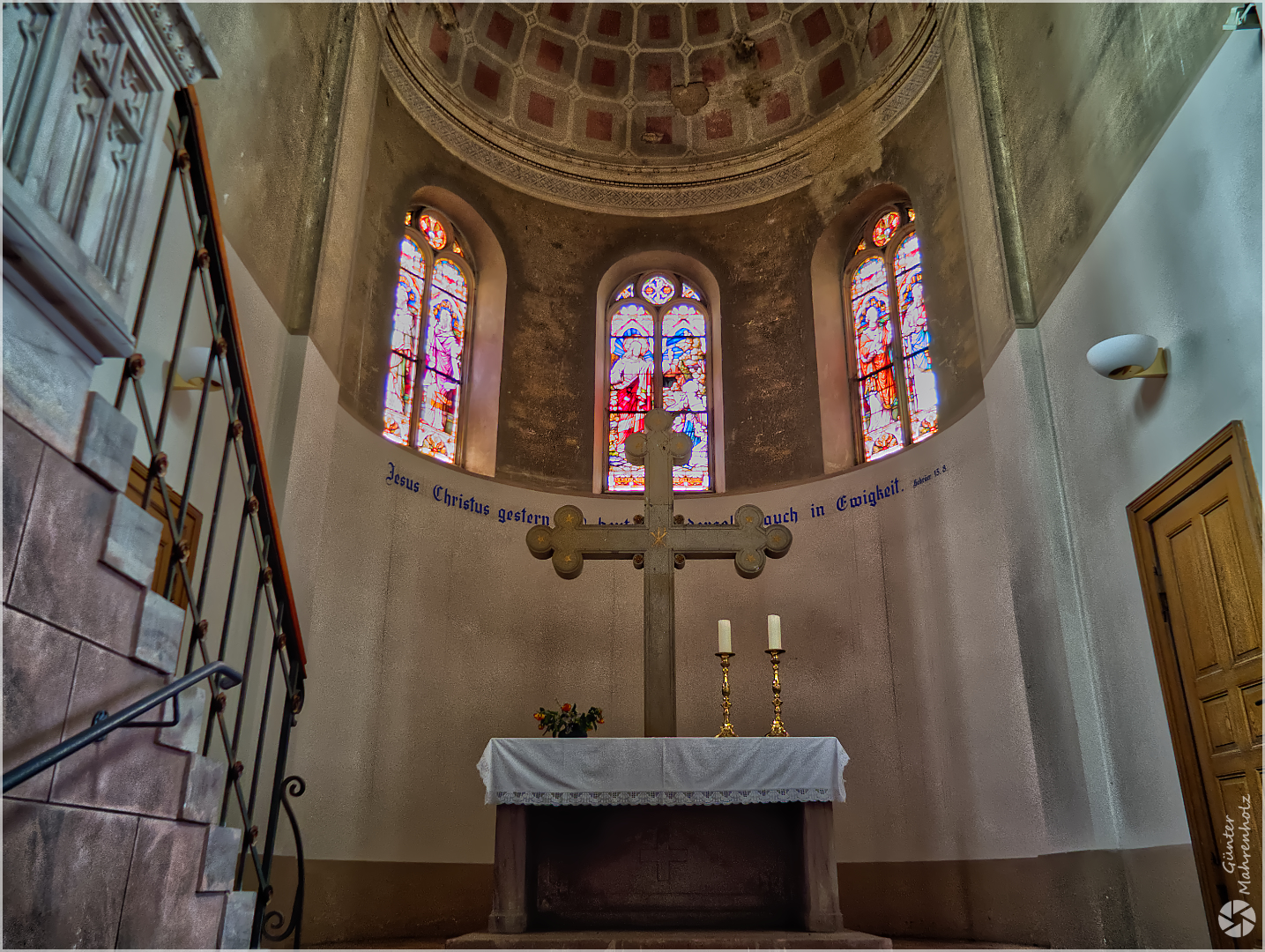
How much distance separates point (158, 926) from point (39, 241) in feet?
5.60

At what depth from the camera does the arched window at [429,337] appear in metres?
8.69

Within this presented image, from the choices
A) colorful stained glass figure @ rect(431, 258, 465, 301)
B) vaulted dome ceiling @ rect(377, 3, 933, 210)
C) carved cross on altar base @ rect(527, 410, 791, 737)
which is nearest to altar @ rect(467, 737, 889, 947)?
carved cross on altar base @ rect(527, 410, 791, 737)

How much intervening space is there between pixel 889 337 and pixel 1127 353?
4451mm

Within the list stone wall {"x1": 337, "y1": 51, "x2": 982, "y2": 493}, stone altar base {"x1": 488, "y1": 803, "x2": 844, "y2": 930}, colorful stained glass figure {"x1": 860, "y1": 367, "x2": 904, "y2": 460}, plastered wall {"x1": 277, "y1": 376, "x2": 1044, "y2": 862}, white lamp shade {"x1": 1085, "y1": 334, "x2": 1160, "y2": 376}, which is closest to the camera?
stone altar base {"x1": 488, "y1": 803, "x2": 844, "y2": 930}

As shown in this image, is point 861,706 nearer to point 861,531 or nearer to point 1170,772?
point 861,531

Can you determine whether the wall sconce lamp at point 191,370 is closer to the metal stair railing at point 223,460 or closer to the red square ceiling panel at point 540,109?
the metal stair railing at point 223,460

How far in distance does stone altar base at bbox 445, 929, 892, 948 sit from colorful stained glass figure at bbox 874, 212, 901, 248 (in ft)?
23.2

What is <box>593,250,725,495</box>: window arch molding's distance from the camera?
950 centimetres

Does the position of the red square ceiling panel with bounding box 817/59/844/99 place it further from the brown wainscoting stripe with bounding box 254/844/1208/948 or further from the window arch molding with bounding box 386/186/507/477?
the brown wainscoting stripe with bounding box 254/844/1208/948

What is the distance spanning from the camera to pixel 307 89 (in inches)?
287

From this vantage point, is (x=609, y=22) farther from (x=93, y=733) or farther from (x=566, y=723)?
(x=93, y=733)

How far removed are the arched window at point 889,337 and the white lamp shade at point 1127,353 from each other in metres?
3.47

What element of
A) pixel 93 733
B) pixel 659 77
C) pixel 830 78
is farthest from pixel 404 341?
pixel 93 733

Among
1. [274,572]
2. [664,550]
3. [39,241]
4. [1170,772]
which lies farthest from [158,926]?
[1170,772]
